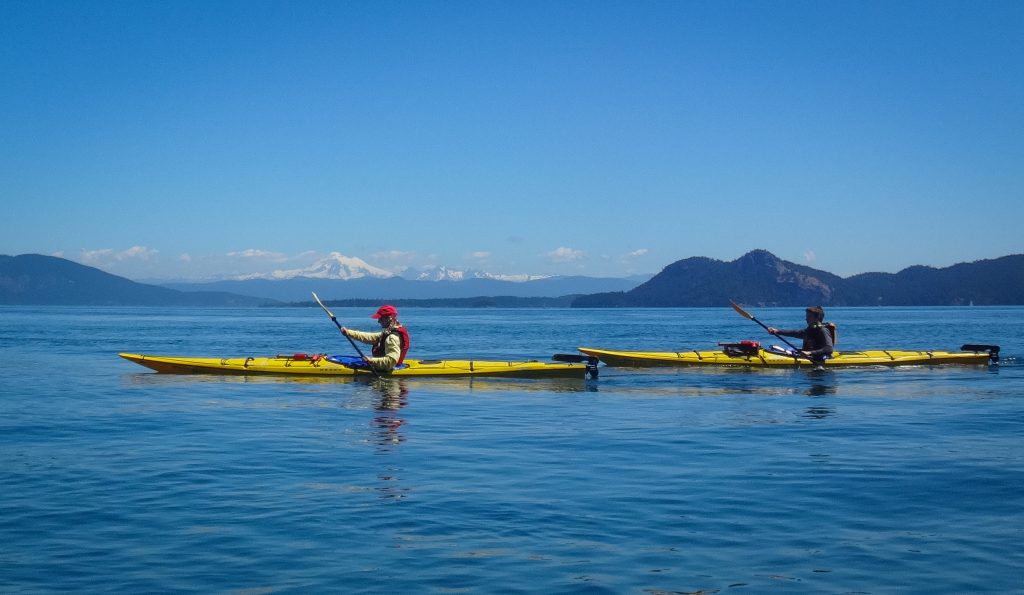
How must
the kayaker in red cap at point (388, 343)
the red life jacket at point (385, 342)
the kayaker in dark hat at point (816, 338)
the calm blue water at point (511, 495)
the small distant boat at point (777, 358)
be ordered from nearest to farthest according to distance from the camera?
the calm blue water at point (511, 495), the kayaker in red cap at point (388, 343), the red life jacket at point (385, 342), the kayaker in dark hat at point (816, 338), the small distant boat at point (777, 358)

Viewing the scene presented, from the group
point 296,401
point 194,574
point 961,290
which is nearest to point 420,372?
point 296,401

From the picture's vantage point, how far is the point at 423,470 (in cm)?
1074

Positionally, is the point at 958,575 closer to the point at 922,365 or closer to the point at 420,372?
the point at 420,372

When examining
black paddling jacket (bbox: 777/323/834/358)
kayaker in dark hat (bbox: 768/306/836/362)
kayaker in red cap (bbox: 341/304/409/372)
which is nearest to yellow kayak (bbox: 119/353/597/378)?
kayaker in red cap (bbox: 341/304/409/372)

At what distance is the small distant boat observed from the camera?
25.0m

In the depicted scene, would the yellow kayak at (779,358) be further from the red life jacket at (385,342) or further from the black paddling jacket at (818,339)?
the red life jacket at (385,342)

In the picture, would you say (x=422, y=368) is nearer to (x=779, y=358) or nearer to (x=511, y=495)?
(x=779, y=358)

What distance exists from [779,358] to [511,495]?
685 inches

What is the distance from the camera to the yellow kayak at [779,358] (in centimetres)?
2506

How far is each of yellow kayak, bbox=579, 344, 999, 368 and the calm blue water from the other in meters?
6.11

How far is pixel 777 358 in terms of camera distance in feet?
82.0

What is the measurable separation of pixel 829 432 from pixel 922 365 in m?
14.8

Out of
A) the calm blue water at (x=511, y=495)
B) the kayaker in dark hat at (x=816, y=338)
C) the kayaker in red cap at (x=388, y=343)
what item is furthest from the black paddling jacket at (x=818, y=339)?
the kayaker in red cap at (x=388, y=343)

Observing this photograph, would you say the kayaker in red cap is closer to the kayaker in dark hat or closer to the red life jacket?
the red life jacket
